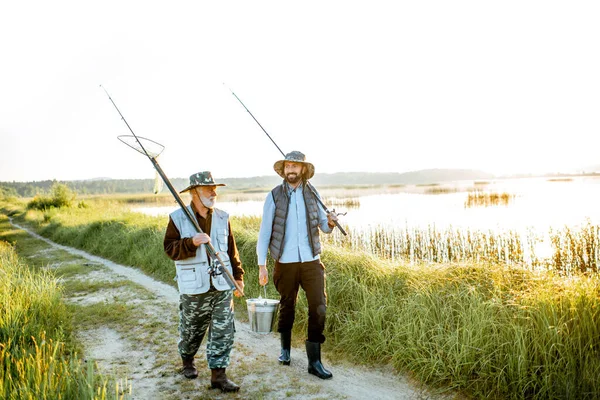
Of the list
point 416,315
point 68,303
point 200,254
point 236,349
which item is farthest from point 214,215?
point 68,303

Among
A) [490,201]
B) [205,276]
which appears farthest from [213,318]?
[490,201]

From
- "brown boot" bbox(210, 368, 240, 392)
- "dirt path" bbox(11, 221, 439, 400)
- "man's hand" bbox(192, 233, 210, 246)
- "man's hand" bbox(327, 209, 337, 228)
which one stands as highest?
"man's hand" bbox(327, 209, 337, 228)

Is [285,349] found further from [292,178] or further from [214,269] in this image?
[292,178]

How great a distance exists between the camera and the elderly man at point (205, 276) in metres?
4.00

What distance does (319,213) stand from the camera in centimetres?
454

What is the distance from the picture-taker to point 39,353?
315cm

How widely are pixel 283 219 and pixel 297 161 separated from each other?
1.96 ft

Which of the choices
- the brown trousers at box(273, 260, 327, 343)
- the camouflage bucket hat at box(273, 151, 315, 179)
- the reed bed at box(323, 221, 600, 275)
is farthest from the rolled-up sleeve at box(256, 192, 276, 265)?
the reed bed at box(323, 221, 600, 275)

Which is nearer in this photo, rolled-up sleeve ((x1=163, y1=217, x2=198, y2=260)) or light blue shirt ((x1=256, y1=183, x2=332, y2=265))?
rolled-up sleeve ((x1=163, y1=217, x2=198, y2=260))

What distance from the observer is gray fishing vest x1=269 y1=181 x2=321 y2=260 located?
4.38 meters

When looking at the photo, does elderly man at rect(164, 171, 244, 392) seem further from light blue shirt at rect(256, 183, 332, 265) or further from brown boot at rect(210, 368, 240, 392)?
light blue shirt at rect(256, 183, 332, 265)

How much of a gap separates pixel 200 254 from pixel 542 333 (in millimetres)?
3214

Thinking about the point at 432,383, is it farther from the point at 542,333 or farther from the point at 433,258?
the point at 433,258

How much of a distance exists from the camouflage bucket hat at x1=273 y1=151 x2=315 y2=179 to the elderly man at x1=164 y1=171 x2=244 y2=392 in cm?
77
